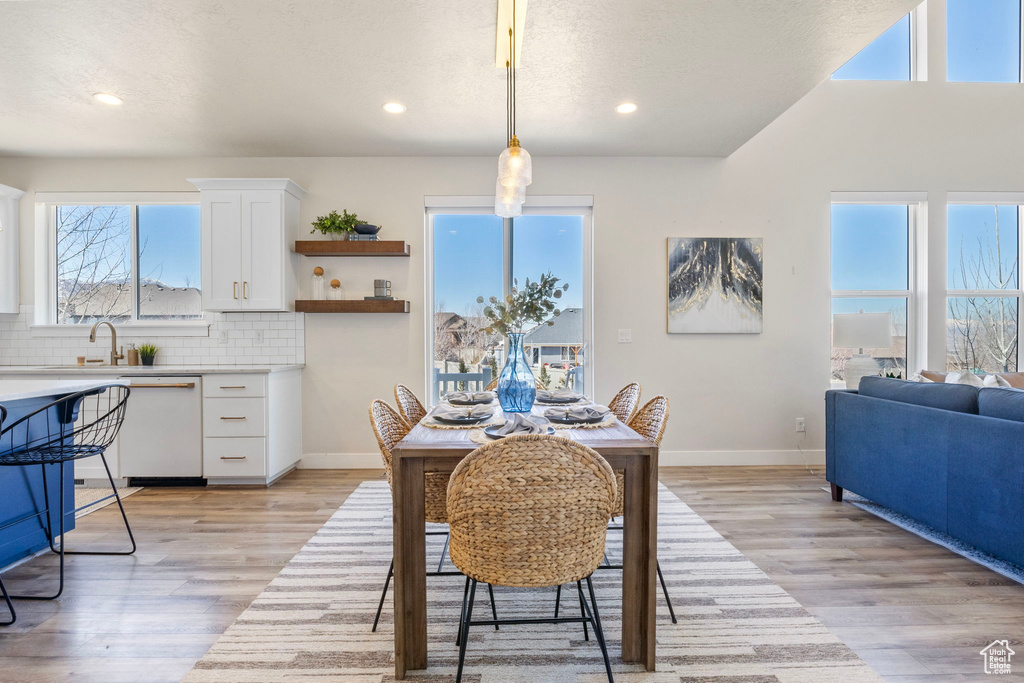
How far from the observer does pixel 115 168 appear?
4375 millimetres

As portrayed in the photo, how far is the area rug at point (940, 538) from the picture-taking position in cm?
243

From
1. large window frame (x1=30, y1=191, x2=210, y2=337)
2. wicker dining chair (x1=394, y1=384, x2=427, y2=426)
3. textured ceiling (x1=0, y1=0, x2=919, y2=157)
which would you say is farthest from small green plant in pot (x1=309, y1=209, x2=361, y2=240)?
wicker dining chair (x1=394, y1=384, x2=427, y2=426)

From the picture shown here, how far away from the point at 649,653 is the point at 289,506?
2546 mm

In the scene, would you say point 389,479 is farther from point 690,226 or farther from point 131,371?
point 690,226

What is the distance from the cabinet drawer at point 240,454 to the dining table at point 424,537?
2558 mm

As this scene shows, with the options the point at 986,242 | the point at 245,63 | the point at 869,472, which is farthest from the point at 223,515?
the point at 986,242

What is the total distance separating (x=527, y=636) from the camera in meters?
1.93

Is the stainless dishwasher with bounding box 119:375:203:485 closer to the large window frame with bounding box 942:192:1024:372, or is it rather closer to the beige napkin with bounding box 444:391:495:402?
the beige napkin with bounding box 444:391:495:402

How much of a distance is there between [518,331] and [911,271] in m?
4.16

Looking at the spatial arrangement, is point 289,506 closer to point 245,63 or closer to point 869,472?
point 245,63

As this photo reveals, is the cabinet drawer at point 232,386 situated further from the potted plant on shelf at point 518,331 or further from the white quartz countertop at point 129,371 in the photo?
the potted plant on shelf at point 518,331

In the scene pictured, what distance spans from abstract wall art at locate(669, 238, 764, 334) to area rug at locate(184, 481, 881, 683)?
231 centimetres

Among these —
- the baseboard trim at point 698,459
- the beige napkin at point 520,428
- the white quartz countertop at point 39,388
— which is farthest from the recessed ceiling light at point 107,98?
the beige napkin at point 520,428

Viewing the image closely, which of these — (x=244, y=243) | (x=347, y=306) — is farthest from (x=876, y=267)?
(x=244, y=243)
